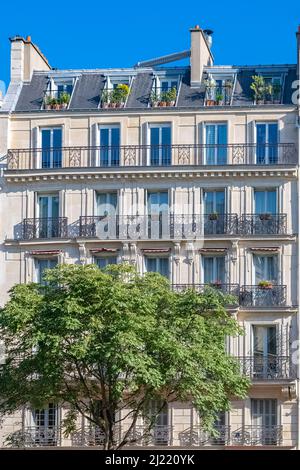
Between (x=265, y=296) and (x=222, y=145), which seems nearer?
(x=265, y=296)

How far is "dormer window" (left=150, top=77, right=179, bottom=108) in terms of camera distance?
57.4m

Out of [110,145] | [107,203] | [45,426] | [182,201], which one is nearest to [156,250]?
[182,201]

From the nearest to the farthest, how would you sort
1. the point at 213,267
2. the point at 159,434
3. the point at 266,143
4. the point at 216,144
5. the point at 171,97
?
the point at 159,434
the point at 213,267
the point at 266,143
the point at 216,144
the point at 171,97

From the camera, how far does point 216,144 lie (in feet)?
186

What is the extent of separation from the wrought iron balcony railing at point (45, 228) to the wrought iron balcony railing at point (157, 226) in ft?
2.37

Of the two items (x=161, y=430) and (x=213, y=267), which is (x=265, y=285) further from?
(x=161, y=430)

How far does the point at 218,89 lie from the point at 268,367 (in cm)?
1151

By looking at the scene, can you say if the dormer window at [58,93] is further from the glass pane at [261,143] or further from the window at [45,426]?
the window at [45,426]

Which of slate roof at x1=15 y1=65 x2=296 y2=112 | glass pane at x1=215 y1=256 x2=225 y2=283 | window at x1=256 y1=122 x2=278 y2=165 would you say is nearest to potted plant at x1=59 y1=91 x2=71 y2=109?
slate roof at x1=15 y1=65 x2=296 y2=112

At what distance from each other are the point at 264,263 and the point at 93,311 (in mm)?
10787

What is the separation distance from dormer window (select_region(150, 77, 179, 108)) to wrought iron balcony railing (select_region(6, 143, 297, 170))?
1.85 metres

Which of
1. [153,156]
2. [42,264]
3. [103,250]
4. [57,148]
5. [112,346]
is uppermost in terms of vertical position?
[57,148]
